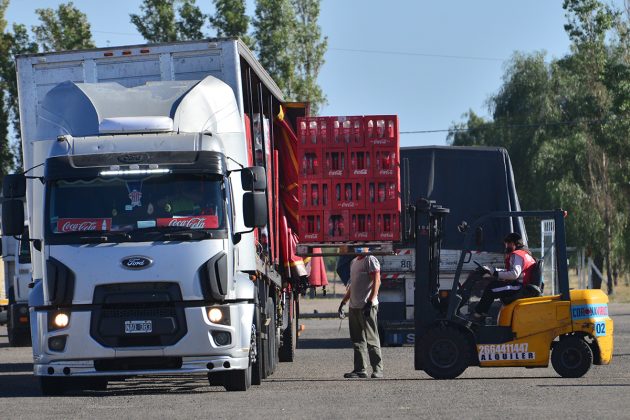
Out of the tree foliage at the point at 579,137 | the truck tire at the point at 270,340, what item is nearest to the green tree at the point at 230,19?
the tree foliage at the point at 579,137

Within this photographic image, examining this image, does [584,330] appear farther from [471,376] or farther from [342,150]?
[342,150]

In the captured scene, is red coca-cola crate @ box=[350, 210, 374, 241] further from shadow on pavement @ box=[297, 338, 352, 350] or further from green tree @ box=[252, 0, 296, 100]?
green tree @ box=[252, 0, 296, 100]

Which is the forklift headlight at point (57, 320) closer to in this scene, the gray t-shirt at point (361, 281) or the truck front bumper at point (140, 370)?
the truck front bumper at point (140, 370)

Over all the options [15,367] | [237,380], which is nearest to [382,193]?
[237,380]

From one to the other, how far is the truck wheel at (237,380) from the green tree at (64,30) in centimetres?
2837

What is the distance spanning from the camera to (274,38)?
46188 mm

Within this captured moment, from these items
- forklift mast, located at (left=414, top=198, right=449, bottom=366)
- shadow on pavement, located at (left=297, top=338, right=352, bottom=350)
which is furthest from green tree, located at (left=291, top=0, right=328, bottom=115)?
forklift mast, located at (left=414, top=198, right=449, bottom=366)

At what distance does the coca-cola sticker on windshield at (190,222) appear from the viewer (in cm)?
1448

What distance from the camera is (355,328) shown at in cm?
1794

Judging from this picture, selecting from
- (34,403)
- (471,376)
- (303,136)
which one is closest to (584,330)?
(471,376)

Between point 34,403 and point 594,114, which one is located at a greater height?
point 594,114

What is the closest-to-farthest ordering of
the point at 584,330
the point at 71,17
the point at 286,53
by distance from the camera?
the point at 584,330, the point at 71,17, the point at 286,53

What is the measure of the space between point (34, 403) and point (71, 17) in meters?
30.2

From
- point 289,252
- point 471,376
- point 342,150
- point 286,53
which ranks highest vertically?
point 286,53
